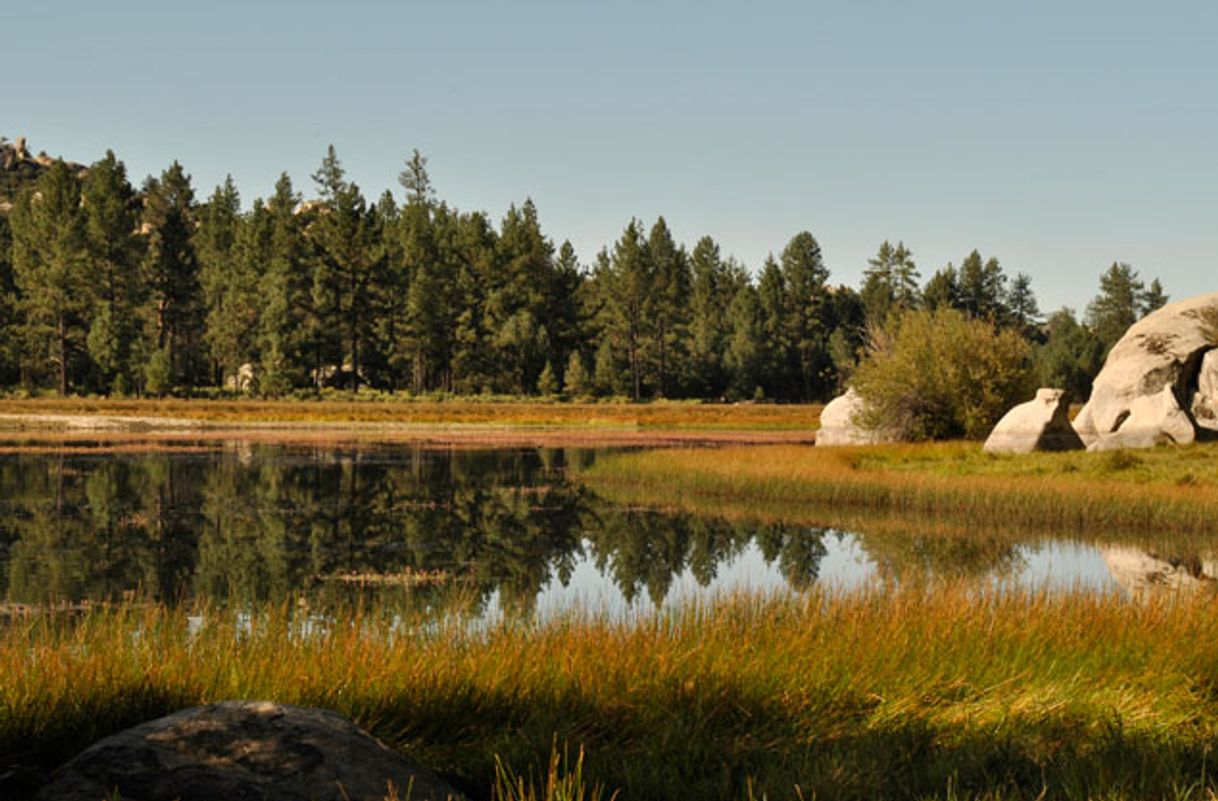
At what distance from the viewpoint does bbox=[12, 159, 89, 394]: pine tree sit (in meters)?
93.6

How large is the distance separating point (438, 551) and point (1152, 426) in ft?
86.0

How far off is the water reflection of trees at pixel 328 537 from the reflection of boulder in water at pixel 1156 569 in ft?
Answer: 18.1

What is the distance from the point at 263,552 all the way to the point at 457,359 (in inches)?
Answer: 3459

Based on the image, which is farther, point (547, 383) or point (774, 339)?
point (774, 339)

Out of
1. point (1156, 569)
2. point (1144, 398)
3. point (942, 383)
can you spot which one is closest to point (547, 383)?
point (942, 383)

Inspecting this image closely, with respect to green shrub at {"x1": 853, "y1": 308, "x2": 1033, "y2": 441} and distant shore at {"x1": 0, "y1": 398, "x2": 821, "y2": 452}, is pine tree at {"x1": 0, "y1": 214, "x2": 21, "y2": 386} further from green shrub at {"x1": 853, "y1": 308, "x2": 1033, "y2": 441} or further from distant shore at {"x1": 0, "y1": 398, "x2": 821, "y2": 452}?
green shrub at {"x1": 853, "y1": 308, "x2": 1033, "y2": 441}

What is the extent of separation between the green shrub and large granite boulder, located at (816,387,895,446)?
1.58 ft

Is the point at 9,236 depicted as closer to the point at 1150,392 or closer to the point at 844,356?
the point at 844,356

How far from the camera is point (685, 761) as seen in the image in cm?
788

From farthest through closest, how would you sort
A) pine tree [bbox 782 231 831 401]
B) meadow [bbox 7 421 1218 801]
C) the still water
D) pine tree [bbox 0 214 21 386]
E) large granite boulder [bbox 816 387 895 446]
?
pine tree [bbox 782 231 831 401] → pine tree [bbox 0 214 21 386] → large granite boulder [bbox 816 387 895 446] → the still water → meadow [bbox 7 421 1218 801]

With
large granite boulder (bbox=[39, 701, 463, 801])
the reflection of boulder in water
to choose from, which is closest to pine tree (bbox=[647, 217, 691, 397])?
the reflection of boulder in water

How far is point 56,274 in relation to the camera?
93312 mm

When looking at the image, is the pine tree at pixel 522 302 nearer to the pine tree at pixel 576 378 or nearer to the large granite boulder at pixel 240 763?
the pine tree at pixel 576 378

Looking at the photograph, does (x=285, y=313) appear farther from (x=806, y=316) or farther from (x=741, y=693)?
(x=741, y=693)
